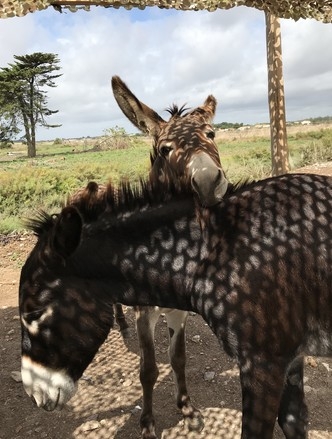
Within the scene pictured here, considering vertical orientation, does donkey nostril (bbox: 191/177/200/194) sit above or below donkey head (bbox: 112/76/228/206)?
below

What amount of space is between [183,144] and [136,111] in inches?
30.7

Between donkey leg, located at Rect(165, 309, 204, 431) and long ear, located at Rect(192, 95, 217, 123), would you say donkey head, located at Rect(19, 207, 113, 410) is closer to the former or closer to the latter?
donkey leg, located at Rect(165, 309, 204, 431)

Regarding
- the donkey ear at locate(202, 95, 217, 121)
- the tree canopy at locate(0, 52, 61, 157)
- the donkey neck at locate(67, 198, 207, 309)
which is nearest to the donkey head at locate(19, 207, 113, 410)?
the donkey neck at locate(67, 198, 207, 309)

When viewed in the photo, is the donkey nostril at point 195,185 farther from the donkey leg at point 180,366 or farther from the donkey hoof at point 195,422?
the donkey hoof at point 195,422

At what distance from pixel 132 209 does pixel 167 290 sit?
50 cm

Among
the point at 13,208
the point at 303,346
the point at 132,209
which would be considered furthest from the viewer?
the point at 13,208

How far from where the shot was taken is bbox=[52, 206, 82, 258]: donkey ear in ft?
6.77

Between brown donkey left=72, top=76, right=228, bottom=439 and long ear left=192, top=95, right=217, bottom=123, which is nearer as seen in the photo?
brown donkey left=72, top=76, right=228, bottom=439

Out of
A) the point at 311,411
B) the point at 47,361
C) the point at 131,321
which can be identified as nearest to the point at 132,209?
the point at 47,361

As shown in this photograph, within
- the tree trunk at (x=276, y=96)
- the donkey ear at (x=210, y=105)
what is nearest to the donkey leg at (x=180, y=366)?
the donkey ear at (x=210, y=105)

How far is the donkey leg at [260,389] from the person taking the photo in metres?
2.09

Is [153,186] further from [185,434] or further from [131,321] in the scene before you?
[131,321]

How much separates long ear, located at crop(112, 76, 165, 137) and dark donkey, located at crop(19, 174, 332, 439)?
4.96 feet

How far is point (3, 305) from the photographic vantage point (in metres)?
6.28
